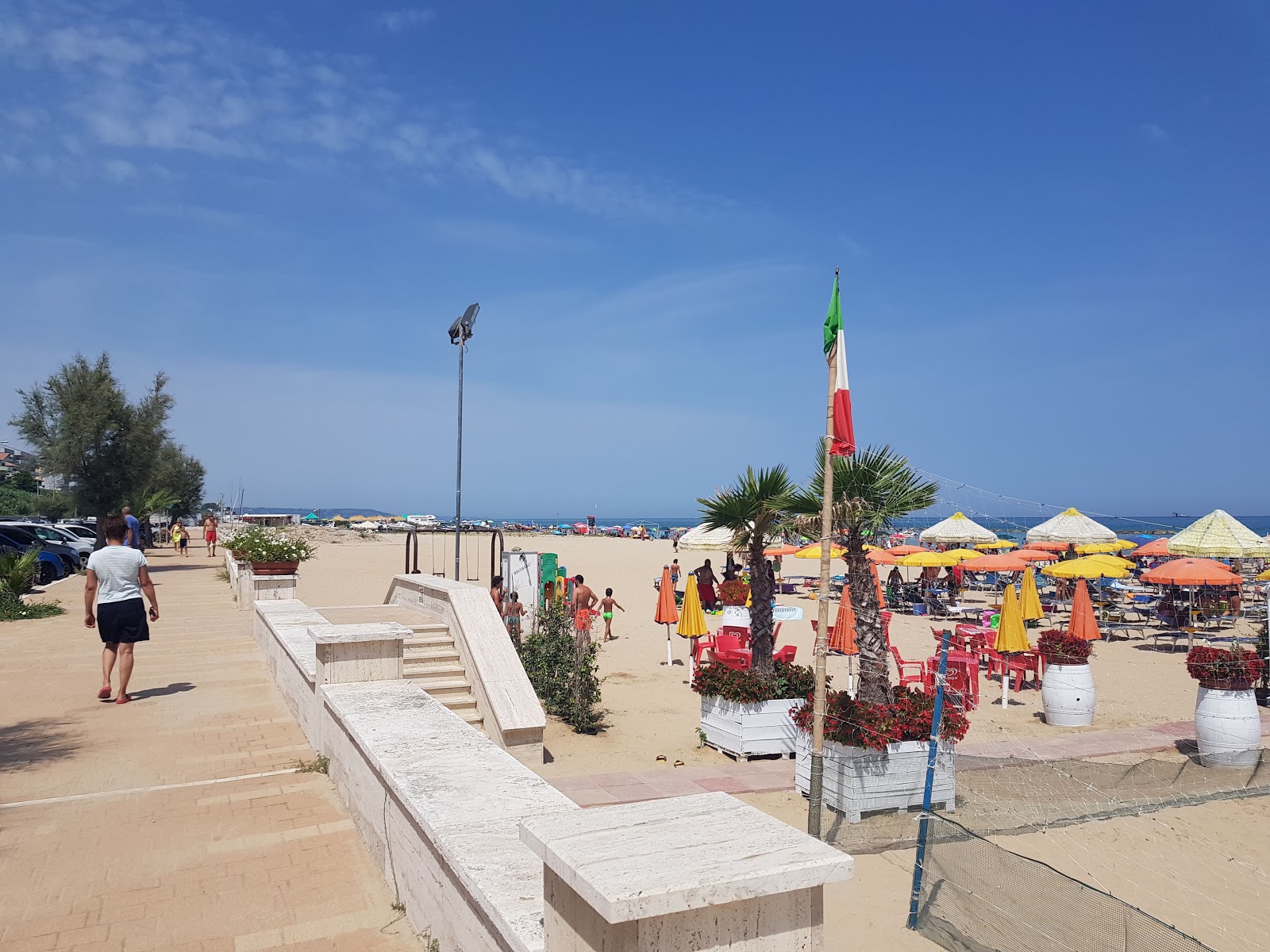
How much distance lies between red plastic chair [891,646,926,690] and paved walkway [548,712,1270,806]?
7.33ft

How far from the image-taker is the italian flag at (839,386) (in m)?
6.51

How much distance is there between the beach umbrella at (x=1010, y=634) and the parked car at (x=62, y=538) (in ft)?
81.6

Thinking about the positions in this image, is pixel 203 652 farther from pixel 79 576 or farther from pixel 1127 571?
pixel 1127 571

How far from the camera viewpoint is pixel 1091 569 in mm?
18938

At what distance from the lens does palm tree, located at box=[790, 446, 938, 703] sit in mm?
7352

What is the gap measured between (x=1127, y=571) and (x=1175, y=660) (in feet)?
10.5

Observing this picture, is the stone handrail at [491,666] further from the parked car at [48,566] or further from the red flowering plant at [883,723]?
the parked car at [48,566]

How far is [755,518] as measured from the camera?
31.0ft

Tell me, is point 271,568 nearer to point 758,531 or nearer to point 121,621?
point 121,621

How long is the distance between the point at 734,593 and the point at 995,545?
1609 cm

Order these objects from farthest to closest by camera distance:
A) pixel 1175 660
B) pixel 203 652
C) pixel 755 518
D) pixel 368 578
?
pixel 368 578
pixel 1175 660
pixel 203 652
pixel 755 518

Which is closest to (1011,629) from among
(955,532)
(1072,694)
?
(1072,694)

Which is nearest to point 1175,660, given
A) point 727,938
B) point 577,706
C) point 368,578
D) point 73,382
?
point 577,706

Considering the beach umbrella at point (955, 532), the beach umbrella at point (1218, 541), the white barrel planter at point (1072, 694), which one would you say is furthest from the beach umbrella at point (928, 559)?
the white barrel planter at point (1072, 694)
